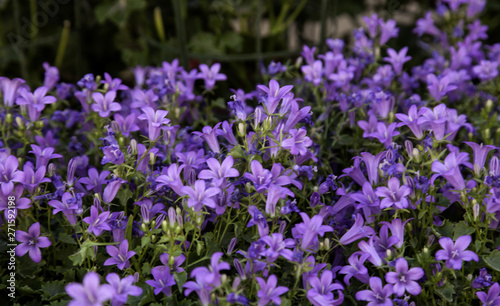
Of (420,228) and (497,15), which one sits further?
(497,15)

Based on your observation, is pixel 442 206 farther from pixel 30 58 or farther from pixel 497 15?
pixel 30 58

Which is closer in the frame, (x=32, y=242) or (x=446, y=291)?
(x=446, y=291)

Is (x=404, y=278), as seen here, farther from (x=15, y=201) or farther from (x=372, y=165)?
(x=15, y=201)

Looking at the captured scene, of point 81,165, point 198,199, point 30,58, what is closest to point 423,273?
point 198,199

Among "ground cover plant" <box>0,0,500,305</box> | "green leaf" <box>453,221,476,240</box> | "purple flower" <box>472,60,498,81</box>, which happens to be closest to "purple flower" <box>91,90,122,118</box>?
"ground cover plant" <box>0,0,500,305</box>

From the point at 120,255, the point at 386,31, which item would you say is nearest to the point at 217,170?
the point at 120,255

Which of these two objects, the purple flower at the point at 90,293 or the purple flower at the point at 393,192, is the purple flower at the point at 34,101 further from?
the purple flower at the point at 393,192

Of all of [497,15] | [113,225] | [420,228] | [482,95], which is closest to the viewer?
[113,225]
